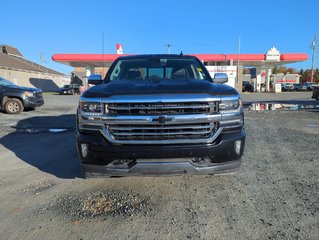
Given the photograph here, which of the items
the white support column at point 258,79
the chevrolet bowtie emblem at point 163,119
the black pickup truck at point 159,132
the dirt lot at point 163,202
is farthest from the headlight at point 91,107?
the white support column at point 258,79

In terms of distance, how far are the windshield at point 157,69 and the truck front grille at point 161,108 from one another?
5.37 feet

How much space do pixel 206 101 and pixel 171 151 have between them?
71cm

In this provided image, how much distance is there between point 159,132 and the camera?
11.8 feet

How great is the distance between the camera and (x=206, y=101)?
142 inches

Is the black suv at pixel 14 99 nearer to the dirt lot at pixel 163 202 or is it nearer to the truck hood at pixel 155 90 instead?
the dirt lot at pixel 163 202

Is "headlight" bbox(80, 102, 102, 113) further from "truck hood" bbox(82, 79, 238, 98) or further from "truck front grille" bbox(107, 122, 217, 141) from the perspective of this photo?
"truck front grille" bbox(107, 122, 217, 141)

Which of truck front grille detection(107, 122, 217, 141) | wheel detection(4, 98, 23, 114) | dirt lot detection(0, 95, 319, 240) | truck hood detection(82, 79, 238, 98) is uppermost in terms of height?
truck hood detection(82, 79, 238, 98)

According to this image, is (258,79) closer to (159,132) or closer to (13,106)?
(13,106)

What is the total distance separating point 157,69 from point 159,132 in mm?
2128

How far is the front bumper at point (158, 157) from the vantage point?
354cm

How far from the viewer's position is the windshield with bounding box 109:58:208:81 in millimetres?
5328

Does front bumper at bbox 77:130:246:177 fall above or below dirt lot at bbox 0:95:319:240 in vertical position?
above

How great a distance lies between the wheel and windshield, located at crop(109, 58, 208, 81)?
1025 cm

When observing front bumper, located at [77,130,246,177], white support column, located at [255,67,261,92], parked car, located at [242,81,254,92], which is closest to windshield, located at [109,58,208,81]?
front bumper, located at [77,130,246,177]
